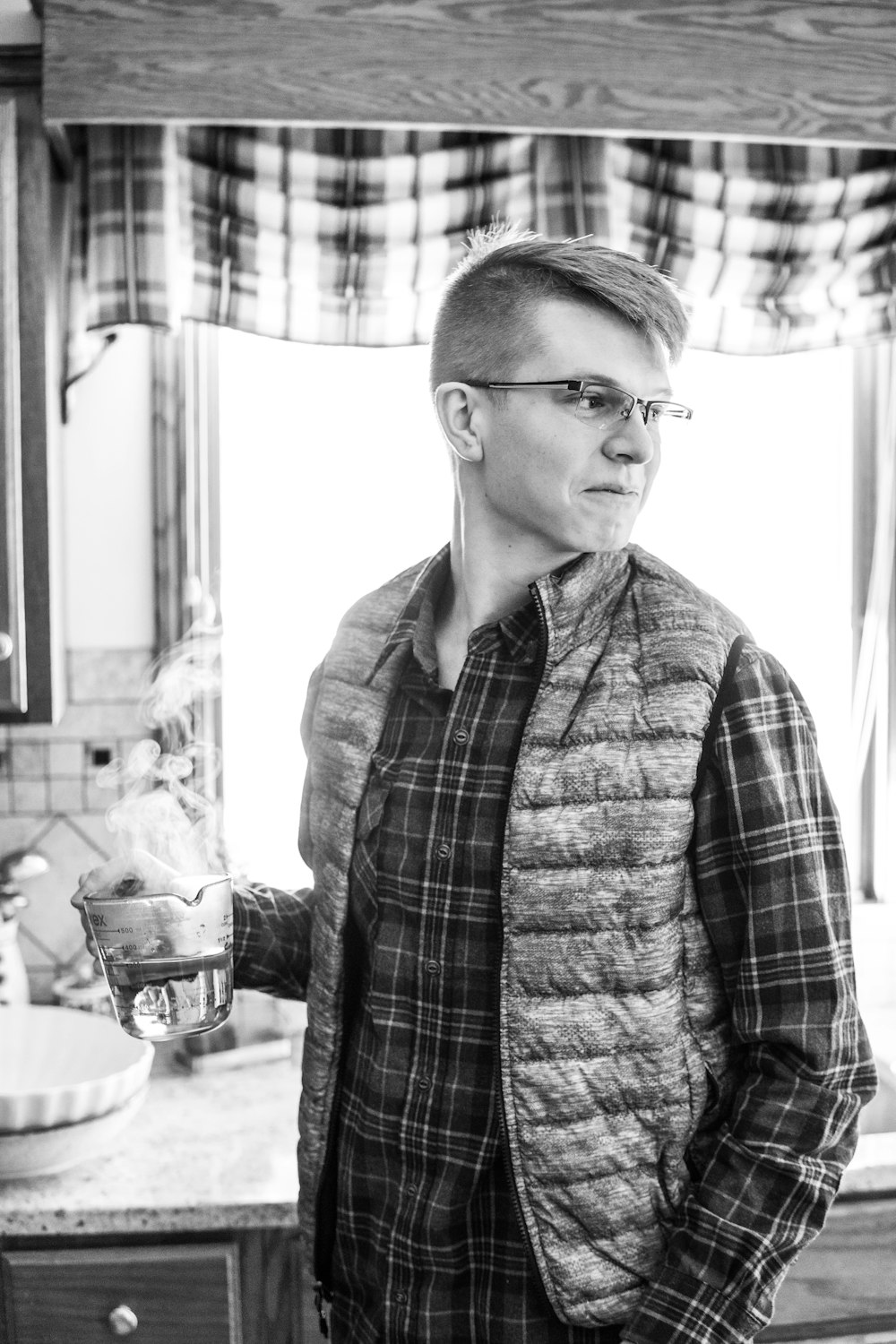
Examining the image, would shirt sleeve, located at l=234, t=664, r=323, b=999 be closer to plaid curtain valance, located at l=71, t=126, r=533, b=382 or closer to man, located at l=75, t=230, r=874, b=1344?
man, located at l=75, t=230, r=874, b=1344

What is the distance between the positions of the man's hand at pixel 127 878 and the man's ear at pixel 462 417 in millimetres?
496

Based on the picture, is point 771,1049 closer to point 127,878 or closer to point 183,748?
point 127,878

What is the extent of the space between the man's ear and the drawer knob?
1188mm

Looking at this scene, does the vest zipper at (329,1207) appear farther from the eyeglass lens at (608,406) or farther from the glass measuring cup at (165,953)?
the eyeglass lens at (608,406)

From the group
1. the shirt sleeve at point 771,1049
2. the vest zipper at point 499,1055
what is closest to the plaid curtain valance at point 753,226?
the vest zipper at point 499,1055

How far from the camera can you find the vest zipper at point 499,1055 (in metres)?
0.98

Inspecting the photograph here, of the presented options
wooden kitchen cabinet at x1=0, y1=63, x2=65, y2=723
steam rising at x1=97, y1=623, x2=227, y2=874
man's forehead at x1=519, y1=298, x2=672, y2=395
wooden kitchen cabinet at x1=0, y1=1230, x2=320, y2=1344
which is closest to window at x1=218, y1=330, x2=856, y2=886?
steam rising at x1=97, y1=623, x2=227, y2=874

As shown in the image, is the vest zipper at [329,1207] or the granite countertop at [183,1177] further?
the granite countertop at [183,1177]

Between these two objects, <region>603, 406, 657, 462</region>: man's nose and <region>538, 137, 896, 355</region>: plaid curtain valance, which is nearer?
<region>603, 406, 657, 462</region>: man's nose

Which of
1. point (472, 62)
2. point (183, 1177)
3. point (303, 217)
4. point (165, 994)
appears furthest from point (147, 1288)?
Result: point (472, 62)

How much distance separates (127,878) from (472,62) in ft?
4.43

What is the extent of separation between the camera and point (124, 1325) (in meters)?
1.50

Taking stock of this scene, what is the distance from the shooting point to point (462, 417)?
3.70 feet

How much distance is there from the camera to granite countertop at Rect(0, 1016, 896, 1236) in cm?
150
